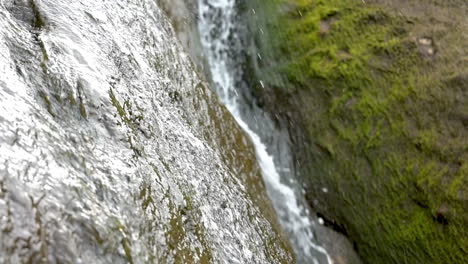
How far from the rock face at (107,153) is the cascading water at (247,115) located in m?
1.04

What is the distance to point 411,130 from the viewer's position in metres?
5.76

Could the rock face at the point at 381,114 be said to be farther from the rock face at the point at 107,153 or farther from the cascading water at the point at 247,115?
the rock face at the point at 107,153

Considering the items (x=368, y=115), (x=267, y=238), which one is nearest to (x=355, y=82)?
(x=368, y=115)

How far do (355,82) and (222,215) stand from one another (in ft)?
11.1

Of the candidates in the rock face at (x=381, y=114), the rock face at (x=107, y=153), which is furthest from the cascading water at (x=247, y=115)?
the rock face at (x=107, y=153)

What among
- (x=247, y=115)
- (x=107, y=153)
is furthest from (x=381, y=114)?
(x=107, y=153)

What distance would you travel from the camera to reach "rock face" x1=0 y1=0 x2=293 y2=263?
2.38 metres

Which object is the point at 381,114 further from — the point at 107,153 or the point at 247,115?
the point at 107,153

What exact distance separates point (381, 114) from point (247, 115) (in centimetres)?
224

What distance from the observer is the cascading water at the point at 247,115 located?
6207 mm

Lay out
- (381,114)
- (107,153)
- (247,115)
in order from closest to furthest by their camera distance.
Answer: (107,153)
(381,114)
(247,115)

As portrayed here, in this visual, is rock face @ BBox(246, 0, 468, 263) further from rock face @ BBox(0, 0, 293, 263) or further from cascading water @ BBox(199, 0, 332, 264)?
rock face @ BBox(0, 0, 293, 263)

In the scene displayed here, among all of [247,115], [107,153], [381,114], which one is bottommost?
[247,115]

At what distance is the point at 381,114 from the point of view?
6035 mm
